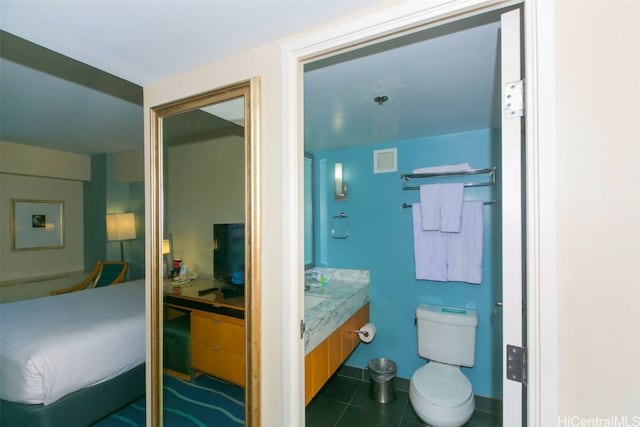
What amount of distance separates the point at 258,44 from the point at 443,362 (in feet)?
8.34

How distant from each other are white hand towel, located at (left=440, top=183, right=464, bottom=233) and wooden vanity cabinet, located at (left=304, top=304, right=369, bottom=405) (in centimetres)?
106

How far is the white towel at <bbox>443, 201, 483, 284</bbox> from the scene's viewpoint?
2227 millimetres

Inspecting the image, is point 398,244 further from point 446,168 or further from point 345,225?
point 446,168

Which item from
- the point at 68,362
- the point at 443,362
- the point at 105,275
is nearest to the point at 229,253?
the point at 68,362

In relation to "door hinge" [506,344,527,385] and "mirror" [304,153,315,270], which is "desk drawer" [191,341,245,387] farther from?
"mirror" [304,153,315,270]

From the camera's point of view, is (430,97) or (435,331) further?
(435,331)

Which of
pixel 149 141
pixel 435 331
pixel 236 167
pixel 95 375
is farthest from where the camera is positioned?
pixel 435 331

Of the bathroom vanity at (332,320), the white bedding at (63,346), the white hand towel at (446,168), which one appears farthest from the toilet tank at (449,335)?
the white bedding at (63,346)

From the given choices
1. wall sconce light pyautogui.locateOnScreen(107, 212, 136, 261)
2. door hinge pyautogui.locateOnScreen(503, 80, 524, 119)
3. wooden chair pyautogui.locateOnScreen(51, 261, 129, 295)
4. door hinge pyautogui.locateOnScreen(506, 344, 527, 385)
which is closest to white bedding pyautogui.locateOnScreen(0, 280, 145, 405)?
wooden chair pyautogui.locateOnScreen(51, 261, 129, 295)

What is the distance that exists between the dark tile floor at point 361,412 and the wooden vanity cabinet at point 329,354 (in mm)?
450

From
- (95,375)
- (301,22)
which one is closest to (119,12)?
(301,22)

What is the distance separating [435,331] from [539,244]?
5.84ft

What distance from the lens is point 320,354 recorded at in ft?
5.82

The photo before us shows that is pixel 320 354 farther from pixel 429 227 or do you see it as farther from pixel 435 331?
pixel 429 227
